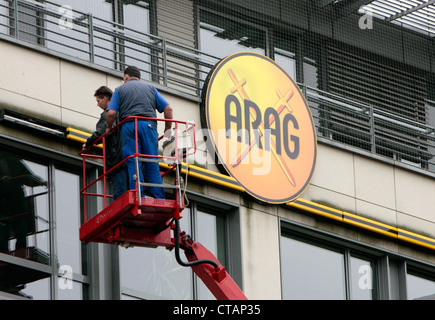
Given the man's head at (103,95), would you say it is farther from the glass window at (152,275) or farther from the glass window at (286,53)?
the glass window at (286,53)

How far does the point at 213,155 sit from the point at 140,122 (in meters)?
5.14

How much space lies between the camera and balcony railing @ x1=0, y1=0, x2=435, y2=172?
2155cm

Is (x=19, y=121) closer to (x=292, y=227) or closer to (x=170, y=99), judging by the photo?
(x=170, y=99)

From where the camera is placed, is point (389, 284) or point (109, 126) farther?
point (389, 284)

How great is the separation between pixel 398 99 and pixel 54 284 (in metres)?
10.6

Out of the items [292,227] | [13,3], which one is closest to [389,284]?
[292,227]

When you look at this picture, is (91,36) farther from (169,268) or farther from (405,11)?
(405,11)

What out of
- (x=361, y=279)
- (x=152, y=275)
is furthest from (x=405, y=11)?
(x=152, y=275)

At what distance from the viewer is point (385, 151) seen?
26.4 meters

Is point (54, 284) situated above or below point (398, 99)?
below

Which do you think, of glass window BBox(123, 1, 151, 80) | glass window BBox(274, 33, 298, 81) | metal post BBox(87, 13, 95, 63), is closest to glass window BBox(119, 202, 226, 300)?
glass window BBox(123, 1, 151, 80)

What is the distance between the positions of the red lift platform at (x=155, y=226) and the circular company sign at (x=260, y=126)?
488 centimetres

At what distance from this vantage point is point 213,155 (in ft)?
72.4

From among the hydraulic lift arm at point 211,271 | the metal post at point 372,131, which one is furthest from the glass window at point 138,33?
the hydraulic lift arm at point 211,271
